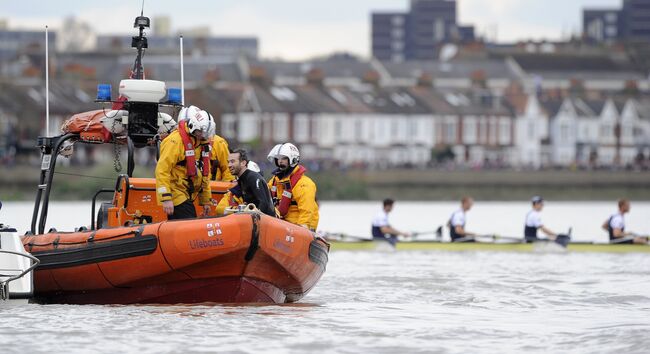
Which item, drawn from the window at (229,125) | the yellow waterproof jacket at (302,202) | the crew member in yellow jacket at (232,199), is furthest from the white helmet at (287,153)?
the window at (229,125)

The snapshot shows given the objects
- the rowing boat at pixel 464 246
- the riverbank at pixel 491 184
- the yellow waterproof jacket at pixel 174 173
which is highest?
the yellow waterproof jacket at pixel 174 173

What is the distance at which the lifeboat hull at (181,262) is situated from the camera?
18.5 meters

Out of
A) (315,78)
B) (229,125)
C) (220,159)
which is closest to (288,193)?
(220,159)

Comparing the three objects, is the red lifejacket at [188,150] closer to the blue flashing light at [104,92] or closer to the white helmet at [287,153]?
the white helmet at [287,153]

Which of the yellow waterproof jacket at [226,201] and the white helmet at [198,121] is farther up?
the white helmet at [198,121]

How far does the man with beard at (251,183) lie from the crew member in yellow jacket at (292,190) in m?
0.89

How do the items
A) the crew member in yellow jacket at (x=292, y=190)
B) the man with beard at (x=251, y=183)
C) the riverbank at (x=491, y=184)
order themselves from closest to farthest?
1. the man with beard at (x=251, y=183)
2. the crew member in yellow jacket at (x=292, y=190)
3. the riverbank at (x=491, y=184)

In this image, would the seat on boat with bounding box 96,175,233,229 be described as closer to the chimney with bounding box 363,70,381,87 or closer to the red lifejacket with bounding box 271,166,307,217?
the red lifejacket with bounding box 271,166,307,217

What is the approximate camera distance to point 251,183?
1906 centimetres

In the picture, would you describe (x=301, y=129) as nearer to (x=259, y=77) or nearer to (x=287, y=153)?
(x=259, y=77)

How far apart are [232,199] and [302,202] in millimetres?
1014

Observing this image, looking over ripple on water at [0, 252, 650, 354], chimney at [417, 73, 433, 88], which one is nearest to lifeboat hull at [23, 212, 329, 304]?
ripple on water at [0, 252, 650, 354]

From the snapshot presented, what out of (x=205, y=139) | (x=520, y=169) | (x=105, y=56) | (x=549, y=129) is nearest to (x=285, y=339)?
(x=205, y=139)

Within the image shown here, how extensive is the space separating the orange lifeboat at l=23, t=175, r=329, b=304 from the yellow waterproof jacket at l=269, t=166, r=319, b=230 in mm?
379
